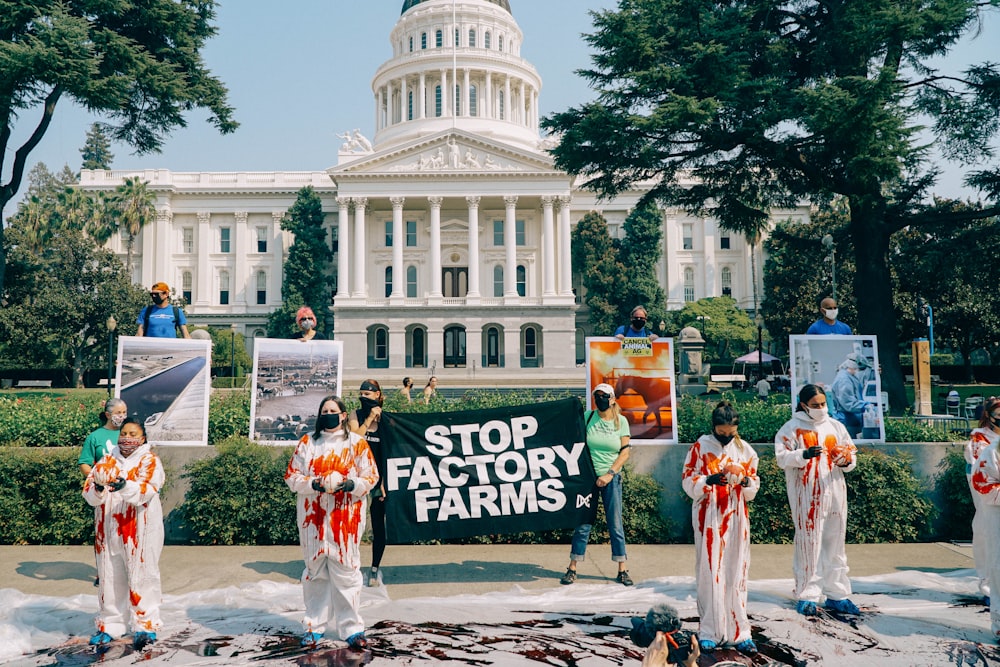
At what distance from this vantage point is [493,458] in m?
7.92

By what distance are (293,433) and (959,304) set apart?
41111mm

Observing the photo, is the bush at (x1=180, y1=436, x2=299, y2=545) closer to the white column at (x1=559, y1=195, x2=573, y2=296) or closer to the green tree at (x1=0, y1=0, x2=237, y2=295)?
the green tree at (x1=0, y1=0, x2=237, y2=295)

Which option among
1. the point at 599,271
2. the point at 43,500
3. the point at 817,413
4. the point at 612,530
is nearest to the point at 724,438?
the point at 817,413

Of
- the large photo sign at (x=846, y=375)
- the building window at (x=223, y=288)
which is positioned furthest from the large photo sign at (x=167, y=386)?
the building window at (x=223, y=288)

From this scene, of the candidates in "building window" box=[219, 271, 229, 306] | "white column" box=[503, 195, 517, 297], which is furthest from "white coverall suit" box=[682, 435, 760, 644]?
"building window" box=[219, 271, 229, 306]

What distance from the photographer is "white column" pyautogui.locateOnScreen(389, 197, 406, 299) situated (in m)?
57.3

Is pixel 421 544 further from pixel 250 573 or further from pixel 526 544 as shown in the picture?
pixel 250 573

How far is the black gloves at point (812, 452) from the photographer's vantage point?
595cm

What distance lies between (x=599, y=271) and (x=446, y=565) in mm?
56204

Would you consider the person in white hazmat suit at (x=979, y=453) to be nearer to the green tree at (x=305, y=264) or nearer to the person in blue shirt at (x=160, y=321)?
the person in blue shirt at (x=160, y=321)

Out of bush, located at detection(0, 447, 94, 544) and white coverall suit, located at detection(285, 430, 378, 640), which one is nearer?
white coverall suit, located at detection(285, 430, 378, 640)

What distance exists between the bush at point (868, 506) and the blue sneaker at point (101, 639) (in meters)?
6.92

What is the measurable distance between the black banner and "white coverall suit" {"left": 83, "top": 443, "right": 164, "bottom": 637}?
2410 millimetres

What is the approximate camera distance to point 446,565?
8.29 metres
